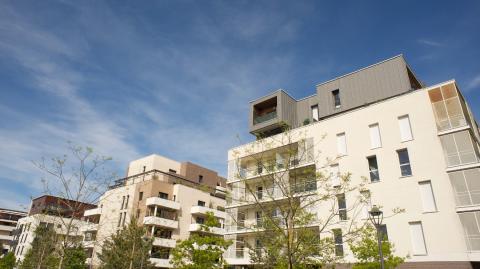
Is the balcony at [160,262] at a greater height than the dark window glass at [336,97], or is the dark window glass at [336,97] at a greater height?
the dark window glass at [336,97]

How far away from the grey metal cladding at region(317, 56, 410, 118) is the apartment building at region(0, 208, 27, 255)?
86.2m

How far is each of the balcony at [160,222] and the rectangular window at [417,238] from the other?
29.4m

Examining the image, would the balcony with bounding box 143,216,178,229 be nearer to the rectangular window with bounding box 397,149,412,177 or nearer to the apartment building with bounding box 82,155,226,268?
the apartment building with bounding box 82,155,226,268

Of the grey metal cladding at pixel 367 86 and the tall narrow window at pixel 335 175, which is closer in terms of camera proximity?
the tall narrow window at pixel 335 175

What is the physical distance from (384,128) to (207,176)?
37.1m

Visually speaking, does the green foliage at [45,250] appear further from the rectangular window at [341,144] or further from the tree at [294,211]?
the rectangular window at [341,144]

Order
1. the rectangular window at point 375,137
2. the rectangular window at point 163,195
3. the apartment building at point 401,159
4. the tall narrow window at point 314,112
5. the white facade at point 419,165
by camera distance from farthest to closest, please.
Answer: the rectangular window at point 163,195 < the tall narrow window at point 314,112 < the rectangular window at point 375,137 < the white facade at point 419,165 < the apartment building at point 401,159

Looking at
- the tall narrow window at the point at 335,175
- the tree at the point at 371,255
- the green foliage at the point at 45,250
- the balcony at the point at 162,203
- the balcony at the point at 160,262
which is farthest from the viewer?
the balcony at the point at 162,203

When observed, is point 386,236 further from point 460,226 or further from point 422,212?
point 460,226

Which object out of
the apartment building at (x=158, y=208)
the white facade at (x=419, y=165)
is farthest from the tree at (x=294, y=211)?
the apartment building at (x=158, y=208)

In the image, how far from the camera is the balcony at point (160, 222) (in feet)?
133

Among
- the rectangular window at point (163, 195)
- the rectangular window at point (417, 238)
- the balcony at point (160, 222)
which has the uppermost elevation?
the rectangular window at point (163, 195)

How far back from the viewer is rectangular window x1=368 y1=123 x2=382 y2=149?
82.8 feet

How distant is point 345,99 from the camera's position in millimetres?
29734
